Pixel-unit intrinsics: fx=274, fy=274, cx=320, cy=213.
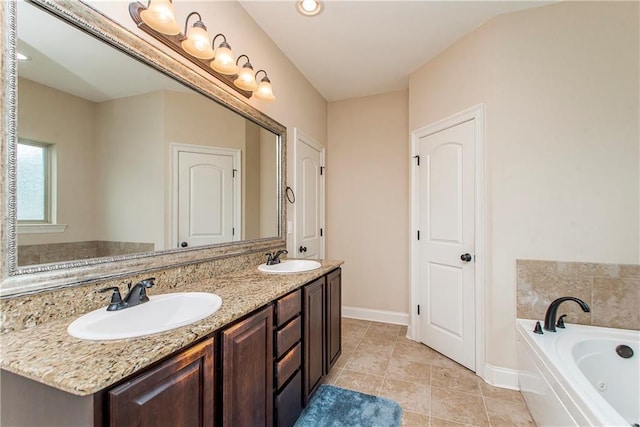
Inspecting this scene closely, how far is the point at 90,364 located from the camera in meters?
0.64

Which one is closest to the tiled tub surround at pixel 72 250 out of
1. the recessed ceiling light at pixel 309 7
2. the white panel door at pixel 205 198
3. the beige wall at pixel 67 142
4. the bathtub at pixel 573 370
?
the beige wall at pixel 67 142

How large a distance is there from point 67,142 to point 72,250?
40cm

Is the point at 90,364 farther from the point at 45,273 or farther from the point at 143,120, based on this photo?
the point at 143,120

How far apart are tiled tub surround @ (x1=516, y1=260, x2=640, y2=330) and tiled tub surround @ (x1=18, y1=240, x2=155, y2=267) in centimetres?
239

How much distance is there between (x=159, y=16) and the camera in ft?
3.81

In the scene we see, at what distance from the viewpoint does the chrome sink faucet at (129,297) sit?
991 millimetres

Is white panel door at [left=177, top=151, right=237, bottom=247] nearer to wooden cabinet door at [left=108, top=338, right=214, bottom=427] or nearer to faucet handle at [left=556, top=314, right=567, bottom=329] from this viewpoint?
wooden cabinet door at [left=108, top=338, right=214, bottom=427]

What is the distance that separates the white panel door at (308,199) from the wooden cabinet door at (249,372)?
134 cm

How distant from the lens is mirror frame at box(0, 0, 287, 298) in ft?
2.73

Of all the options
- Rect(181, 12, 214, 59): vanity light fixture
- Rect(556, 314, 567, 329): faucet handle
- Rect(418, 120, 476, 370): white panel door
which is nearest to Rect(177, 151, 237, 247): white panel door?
Rect(181, 12, 214, 59): vanity light fixture

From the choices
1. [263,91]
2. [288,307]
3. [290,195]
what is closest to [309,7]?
[263,91]

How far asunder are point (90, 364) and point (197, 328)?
0.27m

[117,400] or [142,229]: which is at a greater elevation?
[142,229]

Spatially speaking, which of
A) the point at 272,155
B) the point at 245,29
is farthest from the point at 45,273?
the point at 245,29
